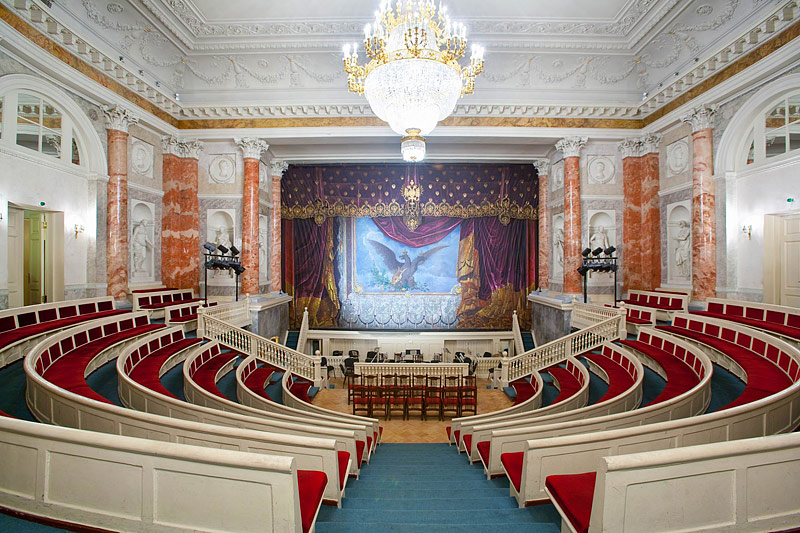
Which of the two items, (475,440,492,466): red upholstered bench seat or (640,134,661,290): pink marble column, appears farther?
(640,134,661,290): pink marble column

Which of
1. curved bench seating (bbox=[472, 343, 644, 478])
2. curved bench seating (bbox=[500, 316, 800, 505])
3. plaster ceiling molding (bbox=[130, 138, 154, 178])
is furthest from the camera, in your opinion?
plaster ceiling molding (bbox=[130, 138, 154, 178])

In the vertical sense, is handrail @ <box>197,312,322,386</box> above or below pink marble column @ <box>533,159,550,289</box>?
below

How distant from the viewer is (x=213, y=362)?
25.8ft

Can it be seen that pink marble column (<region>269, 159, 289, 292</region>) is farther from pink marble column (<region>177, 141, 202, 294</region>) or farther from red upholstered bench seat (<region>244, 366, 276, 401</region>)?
red upholstered bench seat (<region>244, 366, 276, 401</region>)

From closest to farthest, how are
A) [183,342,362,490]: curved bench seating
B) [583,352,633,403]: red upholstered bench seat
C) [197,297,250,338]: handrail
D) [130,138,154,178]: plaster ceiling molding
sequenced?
1. [183,342,362,490]: curved bench seating
2. [583,352,633,403]: red upholstered bench seat
3. [197,297,250,338]: handrail
4. [130,138,154,178]: plaster ceiling molding

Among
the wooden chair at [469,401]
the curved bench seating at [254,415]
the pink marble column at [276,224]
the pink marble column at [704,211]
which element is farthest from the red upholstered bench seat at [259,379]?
the pink marble column at [704,211]

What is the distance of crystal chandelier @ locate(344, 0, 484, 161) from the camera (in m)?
5.65

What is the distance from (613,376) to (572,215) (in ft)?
22.1

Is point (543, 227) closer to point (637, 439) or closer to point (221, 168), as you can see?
point (221, 168)

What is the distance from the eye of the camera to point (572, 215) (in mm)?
12008

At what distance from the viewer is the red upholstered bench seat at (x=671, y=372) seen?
15.4 feet

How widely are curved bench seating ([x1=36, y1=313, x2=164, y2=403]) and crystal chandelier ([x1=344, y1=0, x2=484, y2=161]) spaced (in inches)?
203

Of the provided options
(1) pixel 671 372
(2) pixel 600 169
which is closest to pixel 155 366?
(1) pixel 671 372

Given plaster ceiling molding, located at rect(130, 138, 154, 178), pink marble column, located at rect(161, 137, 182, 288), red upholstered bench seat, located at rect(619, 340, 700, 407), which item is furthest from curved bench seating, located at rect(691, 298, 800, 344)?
plaster ceiling molding, located at rect(130, 138, 154, 178)
